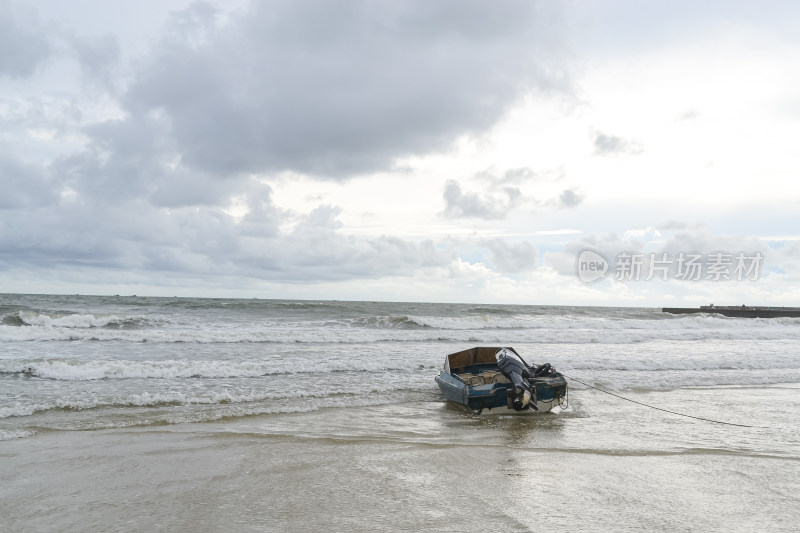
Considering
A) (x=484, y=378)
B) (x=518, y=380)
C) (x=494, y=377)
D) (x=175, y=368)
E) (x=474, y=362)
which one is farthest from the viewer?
(x=175, y=368)

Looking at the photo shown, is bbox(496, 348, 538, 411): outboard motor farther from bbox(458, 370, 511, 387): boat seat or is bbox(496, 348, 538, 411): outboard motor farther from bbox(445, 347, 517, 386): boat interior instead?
bbox(445, 347, 517, 386): boat interior

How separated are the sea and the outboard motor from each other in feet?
1.40

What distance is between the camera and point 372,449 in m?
7.71

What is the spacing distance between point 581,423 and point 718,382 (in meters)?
7.57

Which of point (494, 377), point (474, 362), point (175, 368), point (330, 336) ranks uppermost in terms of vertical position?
point (474, 362)

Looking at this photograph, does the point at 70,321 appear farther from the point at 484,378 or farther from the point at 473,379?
the point at 484,378

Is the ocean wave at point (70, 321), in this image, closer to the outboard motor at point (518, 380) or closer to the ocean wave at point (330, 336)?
the ocean wave at point (330, 336)

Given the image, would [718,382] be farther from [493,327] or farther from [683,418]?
[493,327]

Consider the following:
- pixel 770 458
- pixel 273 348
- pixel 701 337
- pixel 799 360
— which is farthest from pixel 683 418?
pixel 701 337

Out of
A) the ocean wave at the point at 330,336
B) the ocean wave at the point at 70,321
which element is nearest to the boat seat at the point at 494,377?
the ocean wave at the point at 330,336

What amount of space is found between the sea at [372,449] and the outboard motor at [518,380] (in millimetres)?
427

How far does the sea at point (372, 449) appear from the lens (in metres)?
5.35

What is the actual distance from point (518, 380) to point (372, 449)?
4.07 metres

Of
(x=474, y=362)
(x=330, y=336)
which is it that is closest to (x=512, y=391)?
(x=474, y=362)
